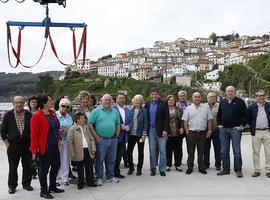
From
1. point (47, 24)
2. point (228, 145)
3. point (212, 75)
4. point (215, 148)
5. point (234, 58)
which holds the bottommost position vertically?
point (215, 148)

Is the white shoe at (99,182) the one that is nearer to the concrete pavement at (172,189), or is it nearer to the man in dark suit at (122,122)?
the concrete pavement at (172,189)

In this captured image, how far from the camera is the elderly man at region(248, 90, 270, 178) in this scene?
22.5 feet

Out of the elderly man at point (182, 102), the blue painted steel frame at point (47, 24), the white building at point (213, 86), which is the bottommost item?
Answer: the elderly man at point (182, 102)

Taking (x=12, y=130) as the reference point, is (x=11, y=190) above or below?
below

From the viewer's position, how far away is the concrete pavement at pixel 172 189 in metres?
5.60

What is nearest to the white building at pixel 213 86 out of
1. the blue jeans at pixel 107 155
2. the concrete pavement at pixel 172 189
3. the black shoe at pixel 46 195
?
the concrete pavement at pixel 172 189

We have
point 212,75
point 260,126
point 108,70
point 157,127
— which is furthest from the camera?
point 108,70

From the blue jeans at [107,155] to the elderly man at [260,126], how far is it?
96.9 inches

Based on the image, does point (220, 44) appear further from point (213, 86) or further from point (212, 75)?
point (213, 86)

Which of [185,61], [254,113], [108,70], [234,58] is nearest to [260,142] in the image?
[254,113]

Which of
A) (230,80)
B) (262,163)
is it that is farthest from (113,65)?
(262,163)

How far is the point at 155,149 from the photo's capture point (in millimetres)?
7176

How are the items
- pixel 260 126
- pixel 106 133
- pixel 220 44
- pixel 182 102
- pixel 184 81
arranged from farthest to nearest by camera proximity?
pixel 220 44
pixel 184 81
pixel 182 102
pixel 260 126
pixel 106 133

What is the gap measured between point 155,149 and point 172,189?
127 cm
